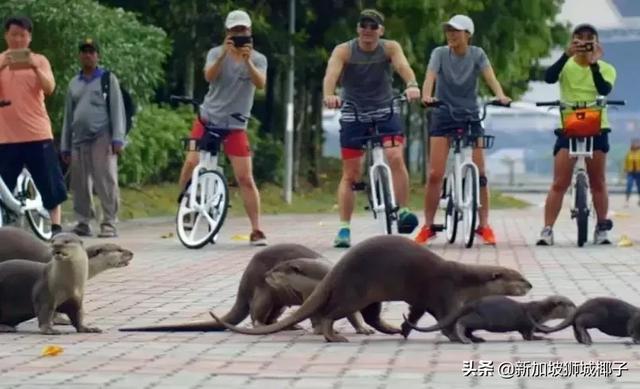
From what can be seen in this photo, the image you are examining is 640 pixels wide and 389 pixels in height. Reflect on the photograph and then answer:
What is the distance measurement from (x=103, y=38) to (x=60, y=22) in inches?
31.5

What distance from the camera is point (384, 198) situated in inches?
653

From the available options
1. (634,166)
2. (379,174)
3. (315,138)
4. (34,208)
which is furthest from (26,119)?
(634,166)

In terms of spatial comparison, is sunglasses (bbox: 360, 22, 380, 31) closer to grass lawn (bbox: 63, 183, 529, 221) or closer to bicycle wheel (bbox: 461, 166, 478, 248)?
bicycle wheel (bbox: 461, 166, 478, 248)

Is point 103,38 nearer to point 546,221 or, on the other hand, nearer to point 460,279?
point 546,221

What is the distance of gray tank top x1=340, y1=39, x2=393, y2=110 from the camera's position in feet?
54.5

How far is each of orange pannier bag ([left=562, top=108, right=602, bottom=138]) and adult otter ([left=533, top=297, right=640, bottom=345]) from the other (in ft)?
26.1

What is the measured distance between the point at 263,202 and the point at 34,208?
15329 mm

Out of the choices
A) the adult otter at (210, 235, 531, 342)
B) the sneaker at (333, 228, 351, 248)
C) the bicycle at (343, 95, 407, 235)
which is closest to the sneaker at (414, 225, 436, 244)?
the sneaker at (333, 228, 351, 248)

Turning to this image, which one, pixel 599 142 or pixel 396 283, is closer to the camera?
pixel 396 283

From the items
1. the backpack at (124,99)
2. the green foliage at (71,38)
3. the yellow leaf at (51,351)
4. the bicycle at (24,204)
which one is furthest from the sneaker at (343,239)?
the green foliage at (71,38)

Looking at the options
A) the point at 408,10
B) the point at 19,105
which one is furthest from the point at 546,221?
the point at 408,10

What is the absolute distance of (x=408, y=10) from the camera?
35062 mm

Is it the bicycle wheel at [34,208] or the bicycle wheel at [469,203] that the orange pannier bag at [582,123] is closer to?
the bicycle wheel at [469,203]

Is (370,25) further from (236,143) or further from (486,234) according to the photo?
(486,234)
